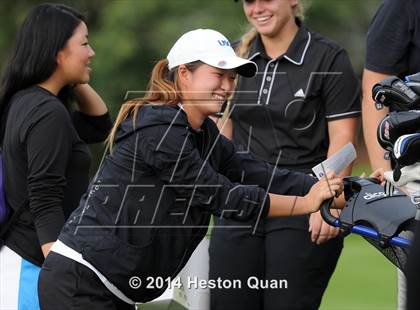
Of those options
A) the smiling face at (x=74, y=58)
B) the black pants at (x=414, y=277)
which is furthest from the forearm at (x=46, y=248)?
the black pants at (x=414, y=277)

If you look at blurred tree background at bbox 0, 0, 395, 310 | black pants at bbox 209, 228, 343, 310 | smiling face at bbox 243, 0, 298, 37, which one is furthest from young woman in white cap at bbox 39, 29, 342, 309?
blurred tree background at bbox 0, 0, 395, 310

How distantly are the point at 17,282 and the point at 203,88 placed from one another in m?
1.17

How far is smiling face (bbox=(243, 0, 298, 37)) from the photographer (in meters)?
4.88

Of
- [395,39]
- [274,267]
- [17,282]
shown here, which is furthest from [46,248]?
[395,39]

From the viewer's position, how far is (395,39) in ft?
14.8

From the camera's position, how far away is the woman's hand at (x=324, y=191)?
381 centimetres

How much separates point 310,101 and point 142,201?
1.26 metres

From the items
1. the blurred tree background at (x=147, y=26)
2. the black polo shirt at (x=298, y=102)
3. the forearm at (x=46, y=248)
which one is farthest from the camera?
the blurred tree background at (x=147, y=26)

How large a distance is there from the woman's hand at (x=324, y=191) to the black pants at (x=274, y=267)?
86 centimetres

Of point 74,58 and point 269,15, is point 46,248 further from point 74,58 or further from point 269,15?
point 269,15

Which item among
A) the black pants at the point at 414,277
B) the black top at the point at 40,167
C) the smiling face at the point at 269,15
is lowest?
the black top at the point at 40,167

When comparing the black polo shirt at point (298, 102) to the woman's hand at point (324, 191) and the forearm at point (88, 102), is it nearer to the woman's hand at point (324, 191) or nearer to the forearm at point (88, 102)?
the forearm at point (88, 102)

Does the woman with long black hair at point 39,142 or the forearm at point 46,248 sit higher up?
the woman with long black hair at point 39,142

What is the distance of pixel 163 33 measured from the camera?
17.1 meters
